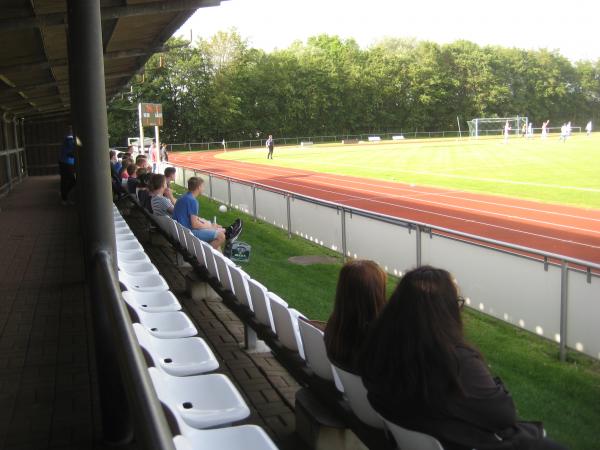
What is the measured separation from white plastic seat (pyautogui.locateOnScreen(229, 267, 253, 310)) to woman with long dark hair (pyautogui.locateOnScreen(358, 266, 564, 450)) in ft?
9.21

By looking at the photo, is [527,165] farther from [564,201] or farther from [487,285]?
[487,285]

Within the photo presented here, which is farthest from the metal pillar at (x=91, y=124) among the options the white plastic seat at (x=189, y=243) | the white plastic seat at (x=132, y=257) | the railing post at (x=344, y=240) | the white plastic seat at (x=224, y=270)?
the railing post at (x=344, y=240)

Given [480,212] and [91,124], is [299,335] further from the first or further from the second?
[480,212]

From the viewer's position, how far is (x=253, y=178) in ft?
107

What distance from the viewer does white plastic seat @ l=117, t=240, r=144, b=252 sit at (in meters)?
7.60

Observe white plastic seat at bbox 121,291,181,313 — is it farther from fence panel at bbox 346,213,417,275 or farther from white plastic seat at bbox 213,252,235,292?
fence panel at bbox 346,213,417,275

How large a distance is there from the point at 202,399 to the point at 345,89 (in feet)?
272

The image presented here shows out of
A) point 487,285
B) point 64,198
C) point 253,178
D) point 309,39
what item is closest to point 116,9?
point 487,285

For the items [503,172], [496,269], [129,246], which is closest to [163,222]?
[129,246]

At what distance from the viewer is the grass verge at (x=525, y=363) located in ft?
16.4

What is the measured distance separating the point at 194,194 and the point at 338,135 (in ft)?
242

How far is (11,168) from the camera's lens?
21.4 m

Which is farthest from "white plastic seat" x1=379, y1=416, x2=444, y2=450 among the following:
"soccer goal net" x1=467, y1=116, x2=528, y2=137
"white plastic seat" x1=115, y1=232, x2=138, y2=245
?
"soccer goal net" x1=467, y1=116, x2=528, y2=137

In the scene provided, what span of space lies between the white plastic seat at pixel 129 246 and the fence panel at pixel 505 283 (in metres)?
3.53
